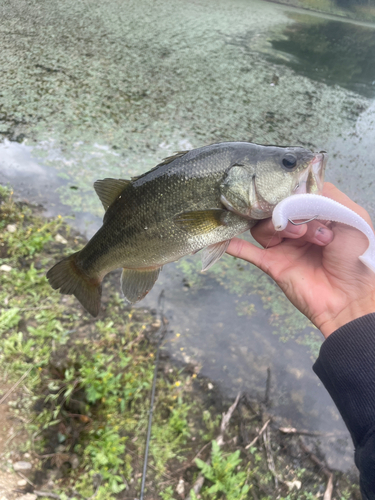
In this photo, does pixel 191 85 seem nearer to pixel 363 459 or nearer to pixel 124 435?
pixel 124 435

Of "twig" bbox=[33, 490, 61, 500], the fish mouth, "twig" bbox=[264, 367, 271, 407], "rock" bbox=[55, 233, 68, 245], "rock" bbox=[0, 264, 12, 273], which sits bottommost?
"twig" bbox=[33, 490, 61, 500]

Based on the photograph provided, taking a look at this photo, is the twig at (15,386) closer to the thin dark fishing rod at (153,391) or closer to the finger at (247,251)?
the thin dark fishing rod at (153,391)

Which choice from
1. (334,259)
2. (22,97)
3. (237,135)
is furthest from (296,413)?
(22,97)

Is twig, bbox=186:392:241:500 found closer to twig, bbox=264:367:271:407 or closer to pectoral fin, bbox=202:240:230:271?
twig, bbox=264:367:271:407

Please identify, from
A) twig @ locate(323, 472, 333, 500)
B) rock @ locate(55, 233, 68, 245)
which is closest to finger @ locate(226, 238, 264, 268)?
twig @ locate(323, 472, 333, 500)

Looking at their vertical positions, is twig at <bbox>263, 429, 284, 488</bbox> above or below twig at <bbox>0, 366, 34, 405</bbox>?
below

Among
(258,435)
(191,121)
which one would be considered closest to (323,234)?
(258,435)
